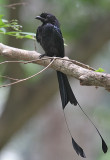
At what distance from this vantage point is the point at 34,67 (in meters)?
4.87

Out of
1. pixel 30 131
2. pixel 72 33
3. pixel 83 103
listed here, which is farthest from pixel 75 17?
pixel 30 131

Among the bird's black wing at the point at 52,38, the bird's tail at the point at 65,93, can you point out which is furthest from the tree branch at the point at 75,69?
the bird's black wing at the point at 52,38

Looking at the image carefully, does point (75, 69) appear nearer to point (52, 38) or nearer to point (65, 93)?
point (65, 93)

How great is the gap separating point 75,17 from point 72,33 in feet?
0.72

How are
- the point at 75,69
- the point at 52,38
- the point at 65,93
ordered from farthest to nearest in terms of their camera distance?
the point at 52,38 → the point at 65,93 → the point at 75,69

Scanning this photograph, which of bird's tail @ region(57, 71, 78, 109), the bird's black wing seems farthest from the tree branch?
the bird's black wing

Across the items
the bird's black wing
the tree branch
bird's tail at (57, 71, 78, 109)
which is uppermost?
the bird's black wing

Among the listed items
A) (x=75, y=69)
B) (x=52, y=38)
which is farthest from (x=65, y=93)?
(x=52, y=38)

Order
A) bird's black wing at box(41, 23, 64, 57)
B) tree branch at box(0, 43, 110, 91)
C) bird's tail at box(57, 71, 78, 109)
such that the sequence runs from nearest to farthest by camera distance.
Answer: tree branch at box(0, 43, 110, 91)
bird's tail at box(57, 71, 78, 109)
bird's black wing at box(41, 23, 64, 57)

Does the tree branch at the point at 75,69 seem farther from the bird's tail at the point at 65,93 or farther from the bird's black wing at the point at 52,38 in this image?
the bird's black wing at the point at 52,38

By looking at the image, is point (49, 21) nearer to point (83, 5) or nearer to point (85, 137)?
point (83, 5)

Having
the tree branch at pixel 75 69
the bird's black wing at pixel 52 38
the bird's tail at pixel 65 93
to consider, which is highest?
the bird's black wing at pixel 52 38

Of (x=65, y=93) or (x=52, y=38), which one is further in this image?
(x=52, y=38)

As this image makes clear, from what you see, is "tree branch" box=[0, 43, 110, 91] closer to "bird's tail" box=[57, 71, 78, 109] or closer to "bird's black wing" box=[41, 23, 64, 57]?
"bird's tail" box=[57, 71, 78, 109]
